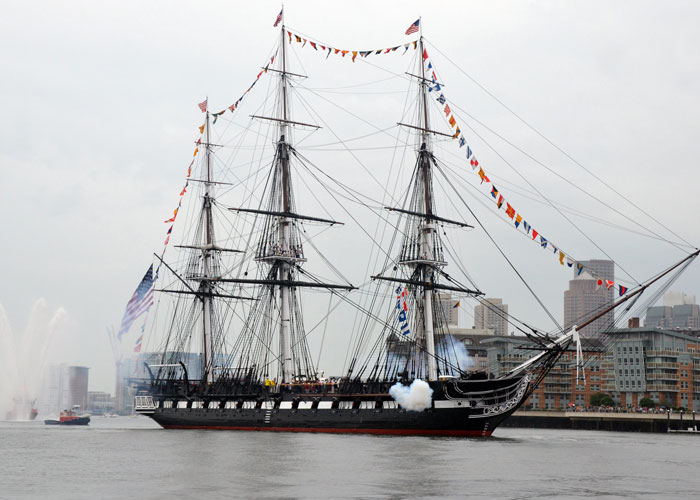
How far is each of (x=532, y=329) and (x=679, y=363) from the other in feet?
341

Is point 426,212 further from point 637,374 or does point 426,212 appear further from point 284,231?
point 637,374

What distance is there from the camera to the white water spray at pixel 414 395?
71.6m

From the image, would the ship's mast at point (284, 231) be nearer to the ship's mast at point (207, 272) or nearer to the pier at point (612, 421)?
the ship's mast at point (207, 272)

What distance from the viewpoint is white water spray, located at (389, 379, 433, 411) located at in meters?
71.6

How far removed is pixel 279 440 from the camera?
2724 inches

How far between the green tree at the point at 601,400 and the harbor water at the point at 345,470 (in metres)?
95.9

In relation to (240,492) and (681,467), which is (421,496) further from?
(681,467)

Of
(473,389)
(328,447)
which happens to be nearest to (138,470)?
(328,447)

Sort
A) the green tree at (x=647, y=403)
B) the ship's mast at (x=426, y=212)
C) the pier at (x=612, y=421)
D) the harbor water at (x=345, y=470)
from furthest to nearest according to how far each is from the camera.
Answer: the green tree at (x=647, y=403)
the pier at (x=612, y=421)
the ship's mast at (x=426, y=212)
the harbor water at (x=345, y=470)

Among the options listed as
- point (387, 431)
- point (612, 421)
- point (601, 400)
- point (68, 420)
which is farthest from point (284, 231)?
point (601, 400)

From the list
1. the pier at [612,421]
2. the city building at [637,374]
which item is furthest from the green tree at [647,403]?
the pier at [612,421]

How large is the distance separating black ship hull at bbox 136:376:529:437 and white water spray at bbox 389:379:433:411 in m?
0.44

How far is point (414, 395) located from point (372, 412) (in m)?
4.97

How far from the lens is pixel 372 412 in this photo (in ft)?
246
